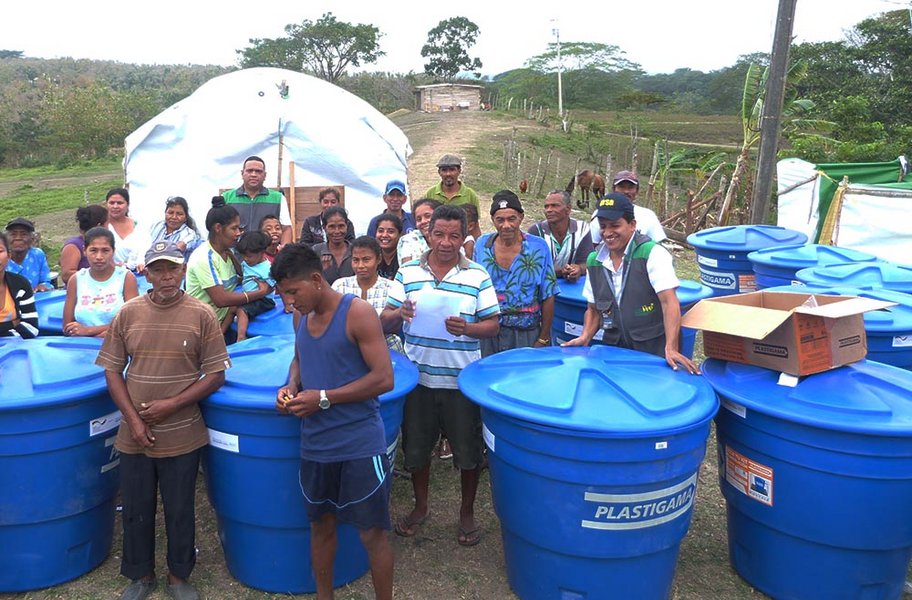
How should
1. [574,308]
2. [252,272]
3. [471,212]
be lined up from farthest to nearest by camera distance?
[471,212] < [574,308] < [252,272]

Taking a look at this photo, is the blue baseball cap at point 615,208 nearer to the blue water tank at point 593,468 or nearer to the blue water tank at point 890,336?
the blue water tank at point 593,468

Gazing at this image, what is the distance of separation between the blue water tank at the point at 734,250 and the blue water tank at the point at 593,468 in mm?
3894

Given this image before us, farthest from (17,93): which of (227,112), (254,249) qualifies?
(254,249)

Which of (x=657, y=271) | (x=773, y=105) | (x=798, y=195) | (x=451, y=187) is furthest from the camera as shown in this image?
(x=798, y=195)

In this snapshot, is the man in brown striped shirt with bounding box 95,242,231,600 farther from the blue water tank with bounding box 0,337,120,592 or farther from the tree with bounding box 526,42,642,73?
the tree with bounding box 526,42,642,73

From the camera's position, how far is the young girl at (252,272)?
424cm

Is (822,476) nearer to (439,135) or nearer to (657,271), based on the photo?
(657,271)

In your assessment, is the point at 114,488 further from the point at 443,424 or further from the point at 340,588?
the point at 443,424

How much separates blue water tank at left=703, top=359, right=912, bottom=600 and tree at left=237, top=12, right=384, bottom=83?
43.5 meters

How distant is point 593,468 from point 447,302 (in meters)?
1.10

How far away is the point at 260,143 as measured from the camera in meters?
7.89

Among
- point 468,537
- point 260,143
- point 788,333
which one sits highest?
point 260,143

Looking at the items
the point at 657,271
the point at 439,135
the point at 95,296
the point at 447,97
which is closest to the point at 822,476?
the point at 657,271

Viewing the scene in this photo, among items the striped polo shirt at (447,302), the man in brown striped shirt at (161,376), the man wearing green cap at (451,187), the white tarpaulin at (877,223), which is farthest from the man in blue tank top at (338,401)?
the white tarpaulin at (877,223)
